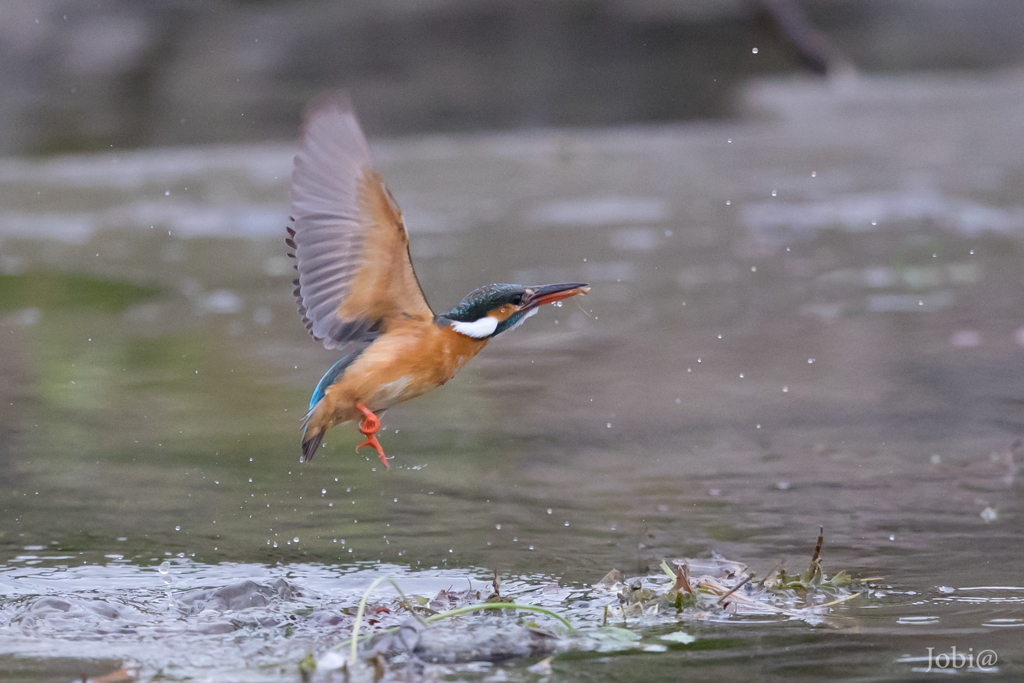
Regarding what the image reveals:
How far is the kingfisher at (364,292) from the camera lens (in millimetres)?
2570

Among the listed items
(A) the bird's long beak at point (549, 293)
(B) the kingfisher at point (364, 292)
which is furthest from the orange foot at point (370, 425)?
(A) the bird's long beak at point (549, 293)

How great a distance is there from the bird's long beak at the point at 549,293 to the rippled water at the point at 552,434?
2.12 ft

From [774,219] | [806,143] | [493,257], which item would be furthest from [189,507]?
[806,143]

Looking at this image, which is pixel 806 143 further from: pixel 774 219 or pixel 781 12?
pixel 781 12

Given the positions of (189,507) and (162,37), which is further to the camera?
(162,37)

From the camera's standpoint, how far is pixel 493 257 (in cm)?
704

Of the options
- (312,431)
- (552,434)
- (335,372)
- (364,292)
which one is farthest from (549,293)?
(552,434)

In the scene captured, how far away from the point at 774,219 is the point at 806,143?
10.00ft

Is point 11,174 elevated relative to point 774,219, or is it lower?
elevated

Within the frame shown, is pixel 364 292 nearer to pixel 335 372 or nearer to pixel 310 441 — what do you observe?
pixel 335 372

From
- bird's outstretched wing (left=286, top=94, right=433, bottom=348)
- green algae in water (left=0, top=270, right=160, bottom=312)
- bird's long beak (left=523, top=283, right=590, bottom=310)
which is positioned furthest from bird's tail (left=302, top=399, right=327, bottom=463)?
green algae in water (left=0, top=270, right=160, bottom=312)

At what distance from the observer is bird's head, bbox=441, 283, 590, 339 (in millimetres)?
2643

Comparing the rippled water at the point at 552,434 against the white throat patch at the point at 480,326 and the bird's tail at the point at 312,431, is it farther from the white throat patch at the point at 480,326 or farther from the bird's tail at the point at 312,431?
the white throat patch at the point at 480,326

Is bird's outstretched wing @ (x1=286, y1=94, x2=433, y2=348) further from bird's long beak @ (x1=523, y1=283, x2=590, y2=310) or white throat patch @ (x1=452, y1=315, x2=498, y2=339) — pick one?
bird's long beak @ (x1=523, y1=283, x2=590, y2=310)
